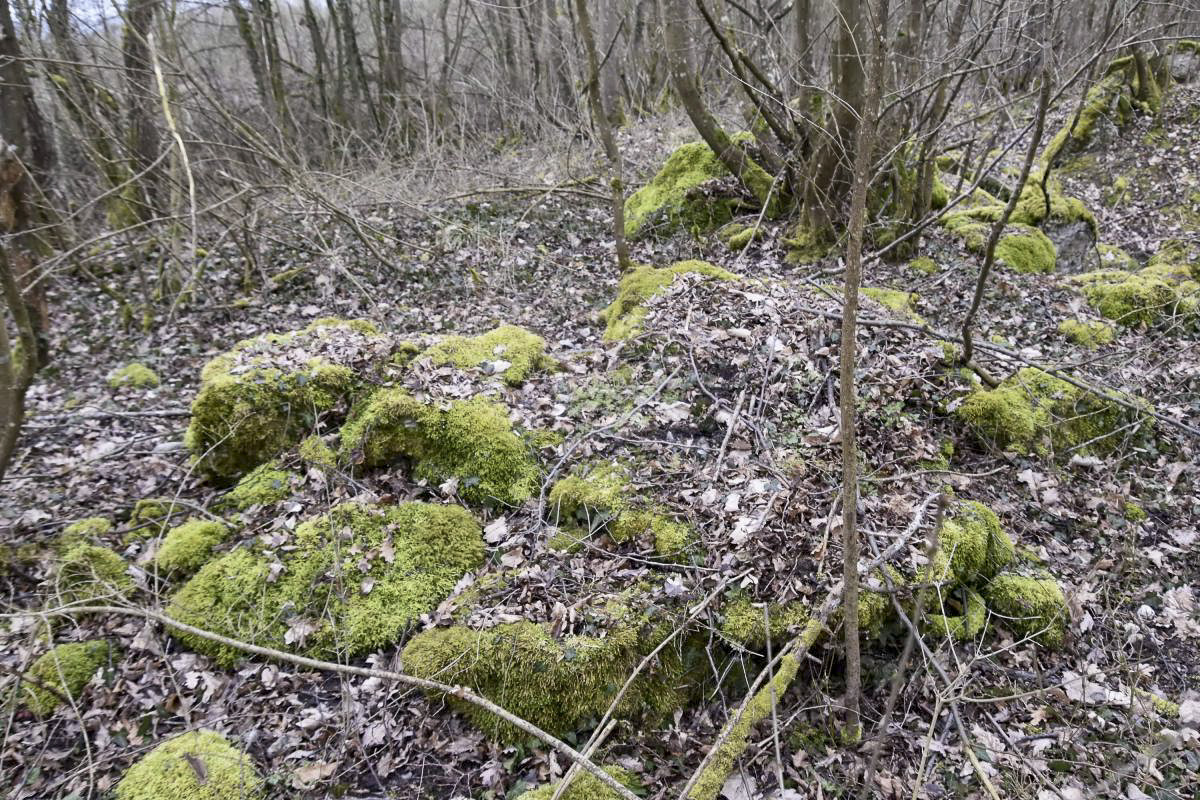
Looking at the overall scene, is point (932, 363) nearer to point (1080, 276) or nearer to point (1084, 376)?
point (1084, 376)

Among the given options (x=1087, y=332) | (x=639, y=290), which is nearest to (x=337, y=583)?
(x=639, y=290)

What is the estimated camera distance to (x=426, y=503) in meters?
4.03

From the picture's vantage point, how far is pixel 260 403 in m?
4.49

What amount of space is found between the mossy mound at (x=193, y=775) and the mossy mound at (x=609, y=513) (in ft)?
5.64

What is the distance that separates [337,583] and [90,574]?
1.36 metres

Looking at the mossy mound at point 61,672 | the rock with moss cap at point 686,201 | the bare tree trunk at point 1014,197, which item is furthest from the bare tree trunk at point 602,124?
the mossy mound at point 61,672

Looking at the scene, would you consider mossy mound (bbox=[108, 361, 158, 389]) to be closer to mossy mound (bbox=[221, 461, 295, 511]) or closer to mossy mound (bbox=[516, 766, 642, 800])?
mossy mound (bbox=[221, 461, 295, 511])

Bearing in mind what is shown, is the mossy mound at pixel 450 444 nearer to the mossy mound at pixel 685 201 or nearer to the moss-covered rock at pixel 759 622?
the moss-covered rock at pixel 759 622

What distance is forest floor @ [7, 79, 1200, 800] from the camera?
2.88m

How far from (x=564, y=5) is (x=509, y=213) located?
9490 mm

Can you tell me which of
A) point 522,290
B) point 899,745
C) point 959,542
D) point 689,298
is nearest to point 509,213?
point 522,290

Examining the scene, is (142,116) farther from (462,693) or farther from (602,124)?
(462,693)

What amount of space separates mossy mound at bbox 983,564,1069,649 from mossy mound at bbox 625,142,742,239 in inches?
234

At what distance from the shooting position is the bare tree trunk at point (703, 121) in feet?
26.0
